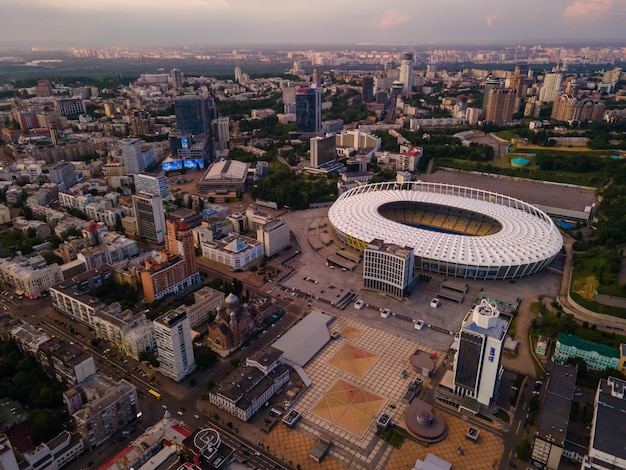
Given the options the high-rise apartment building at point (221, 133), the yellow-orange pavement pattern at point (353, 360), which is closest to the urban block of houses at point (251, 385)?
the yellow-orange pavement pattern at point (353, 360)

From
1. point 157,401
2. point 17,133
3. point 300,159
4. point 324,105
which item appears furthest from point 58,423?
point 324,105

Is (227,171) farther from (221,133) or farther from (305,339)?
(305,339)

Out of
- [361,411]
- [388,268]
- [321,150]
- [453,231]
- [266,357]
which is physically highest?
[321,150]

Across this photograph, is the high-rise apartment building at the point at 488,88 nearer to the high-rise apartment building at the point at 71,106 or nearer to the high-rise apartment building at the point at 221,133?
the high-rise apartment building at the point at 221,133

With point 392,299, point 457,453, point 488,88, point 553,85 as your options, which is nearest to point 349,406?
point 457,453

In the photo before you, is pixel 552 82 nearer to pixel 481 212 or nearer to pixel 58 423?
pixel 481 212
